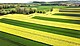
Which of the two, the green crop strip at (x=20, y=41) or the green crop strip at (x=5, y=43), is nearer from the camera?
the green crop strip at (x=20, y=41)

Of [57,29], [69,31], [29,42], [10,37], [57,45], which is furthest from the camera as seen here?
[57,29]

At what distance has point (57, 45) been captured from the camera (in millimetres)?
43719

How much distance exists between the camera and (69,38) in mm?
48531

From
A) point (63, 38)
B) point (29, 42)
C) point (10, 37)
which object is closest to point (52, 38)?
point (63, 38)

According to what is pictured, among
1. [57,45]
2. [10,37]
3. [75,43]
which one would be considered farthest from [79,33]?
[10,37]

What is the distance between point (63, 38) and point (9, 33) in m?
18.8

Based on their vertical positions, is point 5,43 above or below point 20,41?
below

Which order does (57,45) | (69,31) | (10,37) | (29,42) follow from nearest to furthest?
1. (57,45)
2. (29,42)
3. (10,37)
4. (69,31)

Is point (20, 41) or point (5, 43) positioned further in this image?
point (20, 41)

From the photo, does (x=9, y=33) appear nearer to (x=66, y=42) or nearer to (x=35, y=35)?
(x=35, y=35)

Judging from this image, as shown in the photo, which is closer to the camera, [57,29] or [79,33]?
[79,33]

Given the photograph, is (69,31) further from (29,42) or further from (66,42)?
(29,42)

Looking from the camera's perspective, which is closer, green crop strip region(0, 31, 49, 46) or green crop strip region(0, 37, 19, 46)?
green crop strip region(0, 31, 49, 46)

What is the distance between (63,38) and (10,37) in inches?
639
